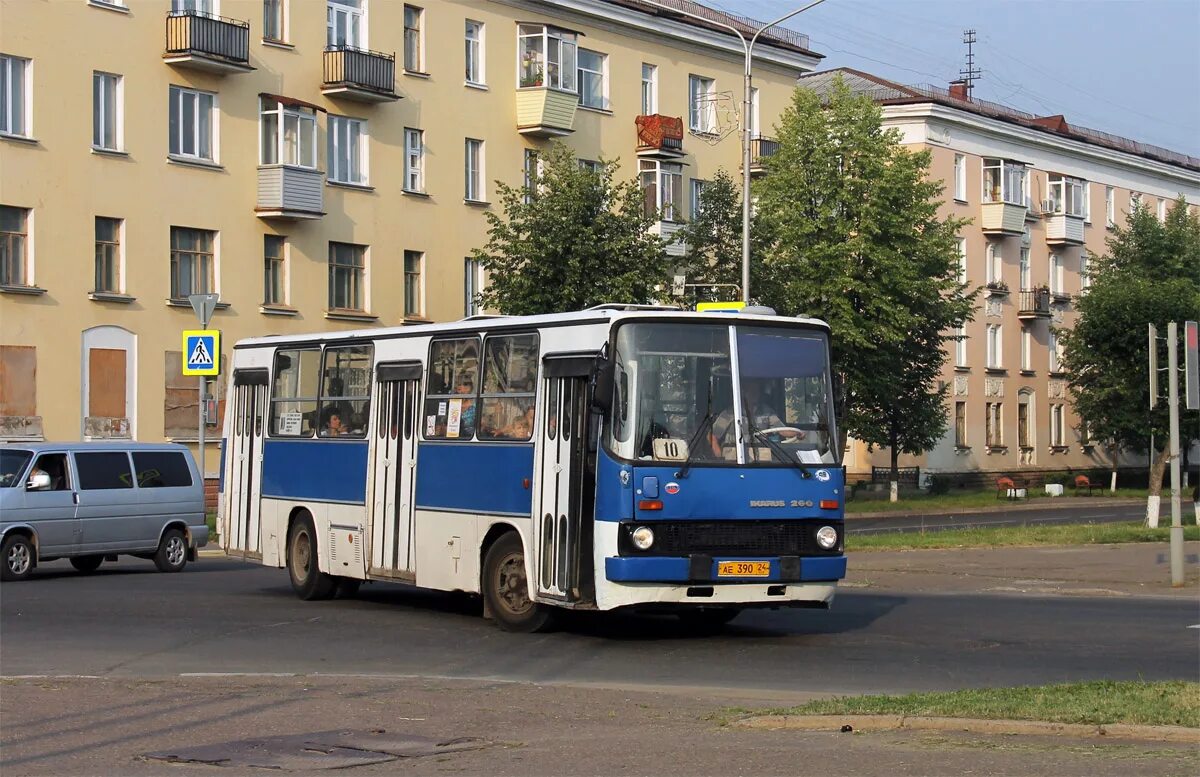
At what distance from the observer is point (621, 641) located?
635 inches

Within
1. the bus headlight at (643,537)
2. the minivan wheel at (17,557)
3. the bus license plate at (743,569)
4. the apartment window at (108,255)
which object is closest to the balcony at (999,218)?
the apartment window at (108,255)

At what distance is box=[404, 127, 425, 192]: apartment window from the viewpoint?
163 ft

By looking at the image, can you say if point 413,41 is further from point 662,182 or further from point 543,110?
point 662,182

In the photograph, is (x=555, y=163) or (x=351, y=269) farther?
(x=351, y=269)

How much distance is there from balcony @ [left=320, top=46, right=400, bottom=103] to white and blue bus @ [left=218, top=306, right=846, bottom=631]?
29.2m

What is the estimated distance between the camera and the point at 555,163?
140 feet

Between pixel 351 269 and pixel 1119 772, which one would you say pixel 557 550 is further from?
pixel 351 269

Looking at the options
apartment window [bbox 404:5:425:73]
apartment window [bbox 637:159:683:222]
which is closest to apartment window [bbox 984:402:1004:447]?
apartment window [bbox 637:159:683:222]

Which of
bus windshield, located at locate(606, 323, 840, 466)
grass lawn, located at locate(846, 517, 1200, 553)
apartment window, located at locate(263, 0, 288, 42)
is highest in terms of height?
apartment window, located at locate(263, 0, 288, 42)

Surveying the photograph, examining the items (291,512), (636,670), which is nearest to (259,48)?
(291,512)

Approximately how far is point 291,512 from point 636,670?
7.57 meters

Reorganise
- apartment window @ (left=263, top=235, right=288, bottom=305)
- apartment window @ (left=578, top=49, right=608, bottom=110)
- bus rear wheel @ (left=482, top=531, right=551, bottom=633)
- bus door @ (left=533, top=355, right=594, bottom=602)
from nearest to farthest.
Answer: bus door @ (left=533, top=355, right=594, bottom=602) → bus rear wheel @ (left=482, top=531, right=551, bottom=633) → apartment window @ (left=263, top=235, right=288, bottom=305) → apartment window @ (left=578, top=49, right=608, bottom=110)

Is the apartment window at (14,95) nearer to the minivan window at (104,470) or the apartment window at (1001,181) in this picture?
the minivan window at (104,470)

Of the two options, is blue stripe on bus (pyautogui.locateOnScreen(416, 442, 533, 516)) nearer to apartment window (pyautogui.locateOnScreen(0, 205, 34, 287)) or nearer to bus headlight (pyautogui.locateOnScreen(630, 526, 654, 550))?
bus headlight (pyautogui.locateOnScreen(630, 526, 654, 550))
